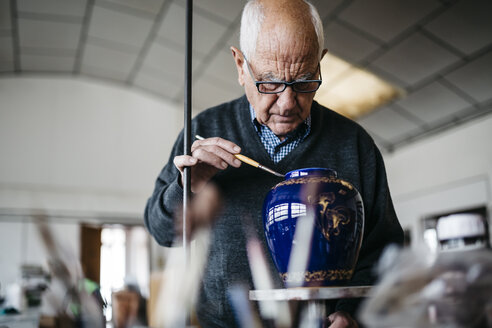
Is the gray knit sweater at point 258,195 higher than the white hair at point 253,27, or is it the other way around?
the white hair at point 253,27

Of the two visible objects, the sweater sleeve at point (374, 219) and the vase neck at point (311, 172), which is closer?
the vase neck at point (311, 172)

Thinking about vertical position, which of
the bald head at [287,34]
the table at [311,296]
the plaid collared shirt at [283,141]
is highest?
the bald head at [287,34]

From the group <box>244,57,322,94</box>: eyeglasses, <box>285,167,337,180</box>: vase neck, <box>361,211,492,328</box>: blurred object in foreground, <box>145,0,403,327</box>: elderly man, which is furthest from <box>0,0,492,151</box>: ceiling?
<box>361,211,492,328</box>: blurred object in foreground

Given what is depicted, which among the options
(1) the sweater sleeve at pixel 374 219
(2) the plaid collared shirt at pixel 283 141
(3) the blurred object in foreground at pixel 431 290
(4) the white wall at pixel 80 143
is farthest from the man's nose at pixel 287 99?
(4) the white wall at pixel 80 143

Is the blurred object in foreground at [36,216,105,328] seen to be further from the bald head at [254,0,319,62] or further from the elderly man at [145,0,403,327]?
the bald head at [254,0,319,62]

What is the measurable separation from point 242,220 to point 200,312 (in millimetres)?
198

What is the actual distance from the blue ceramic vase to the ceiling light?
3.40m

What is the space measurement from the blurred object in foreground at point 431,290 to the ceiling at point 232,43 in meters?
2.92

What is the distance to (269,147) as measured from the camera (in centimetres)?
89

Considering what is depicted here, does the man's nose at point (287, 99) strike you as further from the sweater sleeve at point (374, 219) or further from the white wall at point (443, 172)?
the white wall at point (443, 172)

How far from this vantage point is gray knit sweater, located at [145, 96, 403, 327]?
84 cm

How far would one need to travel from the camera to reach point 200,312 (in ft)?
2.94

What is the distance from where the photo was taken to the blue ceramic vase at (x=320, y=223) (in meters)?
0.57

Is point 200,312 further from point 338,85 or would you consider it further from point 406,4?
point 338,85
